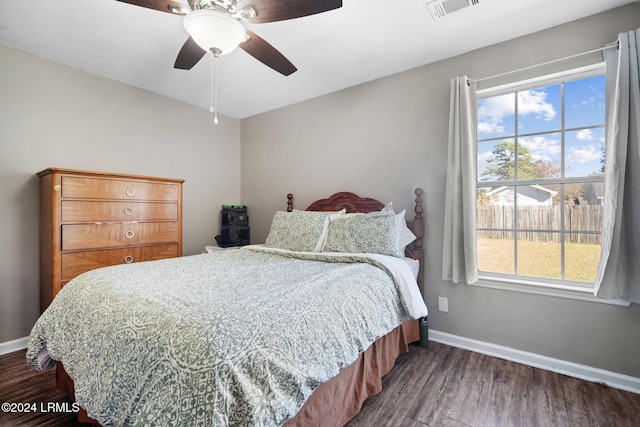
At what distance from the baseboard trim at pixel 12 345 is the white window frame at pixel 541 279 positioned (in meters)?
3.73

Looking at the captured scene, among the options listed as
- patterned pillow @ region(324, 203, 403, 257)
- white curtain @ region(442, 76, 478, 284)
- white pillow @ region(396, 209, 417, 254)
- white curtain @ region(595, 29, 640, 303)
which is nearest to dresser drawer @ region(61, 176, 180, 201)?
patterned pillow @ region(324, 203, 403, 257)

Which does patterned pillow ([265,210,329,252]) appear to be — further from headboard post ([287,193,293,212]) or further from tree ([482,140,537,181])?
tree ([482,140,537,181])

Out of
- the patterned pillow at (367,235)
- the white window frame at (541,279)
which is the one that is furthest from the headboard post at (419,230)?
the white window frame at (541,279)

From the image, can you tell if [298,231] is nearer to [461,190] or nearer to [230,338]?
[461,190]

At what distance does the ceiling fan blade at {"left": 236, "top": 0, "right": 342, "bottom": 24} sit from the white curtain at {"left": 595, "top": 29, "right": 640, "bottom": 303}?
5.86 ft

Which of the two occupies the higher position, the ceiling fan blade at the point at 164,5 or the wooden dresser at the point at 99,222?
the ceiling fan blade at the point at 164,5

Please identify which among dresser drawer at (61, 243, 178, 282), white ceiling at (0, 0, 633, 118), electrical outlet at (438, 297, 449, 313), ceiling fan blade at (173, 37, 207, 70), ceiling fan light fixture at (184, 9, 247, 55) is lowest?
electrical outlet at (438, 297, 449, 313)

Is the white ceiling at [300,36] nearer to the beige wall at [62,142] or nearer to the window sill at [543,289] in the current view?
the beige wall at [62,142]

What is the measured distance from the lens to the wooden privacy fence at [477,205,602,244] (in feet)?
6.42

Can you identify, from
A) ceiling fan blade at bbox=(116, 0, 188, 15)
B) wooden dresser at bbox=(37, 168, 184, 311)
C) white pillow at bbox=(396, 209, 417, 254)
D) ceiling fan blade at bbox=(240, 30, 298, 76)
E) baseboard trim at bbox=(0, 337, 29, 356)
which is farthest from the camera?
white pillow at bbox=(396, 209, 417, 254)

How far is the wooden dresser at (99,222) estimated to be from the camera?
2102 millimetres

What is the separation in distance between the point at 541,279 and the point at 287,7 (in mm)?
2465

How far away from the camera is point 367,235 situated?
2.20 meters

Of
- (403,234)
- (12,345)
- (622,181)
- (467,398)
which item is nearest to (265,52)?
(403,234)
